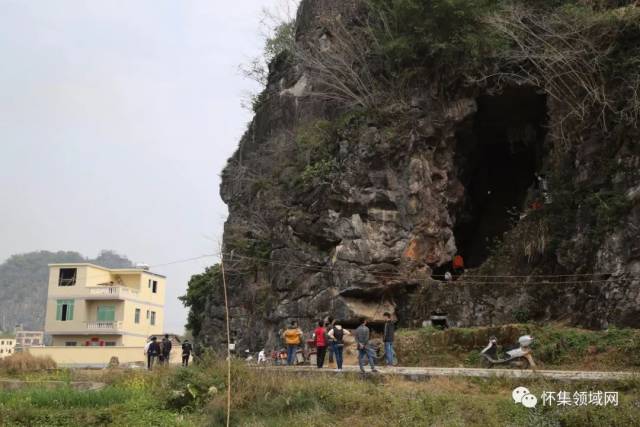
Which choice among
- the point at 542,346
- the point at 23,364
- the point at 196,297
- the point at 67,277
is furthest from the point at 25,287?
the point at 542,346

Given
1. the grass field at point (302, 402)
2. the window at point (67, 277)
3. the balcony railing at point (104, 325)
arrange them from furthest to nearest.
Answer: the window at point (67, 277) → the balcony railing at point (104, 325) → the grass field at point (302, 402)

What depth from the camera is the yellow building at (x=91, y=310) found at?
46.5 meters

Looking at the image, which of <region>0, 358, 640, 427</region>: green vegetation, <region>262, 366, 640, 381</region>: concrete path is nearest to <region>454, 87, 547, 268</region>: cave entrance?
<region>262, 366, 640, 381</region>: concrete path

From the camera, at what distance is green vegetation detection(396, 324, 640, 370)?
1595cm

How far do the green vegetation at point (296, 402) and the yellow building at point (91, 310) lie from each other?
103 ft

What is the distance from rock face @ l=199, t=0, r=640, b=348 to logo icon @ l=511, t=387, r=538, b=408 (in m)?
7.05

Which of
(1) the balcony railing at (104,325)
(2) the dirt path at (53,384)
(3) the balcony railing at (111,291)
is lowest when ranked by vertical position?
(2) the dirt path at (53,384)

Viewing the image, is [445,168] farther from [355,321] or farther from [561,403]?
[561,403]

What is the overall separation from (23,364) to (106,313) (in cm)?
2637

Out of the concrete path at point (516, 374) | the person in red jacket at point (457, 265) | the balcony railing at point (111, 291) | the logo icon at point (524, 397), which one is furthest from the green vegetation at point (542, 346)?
the balcony railing at point (111, 291)

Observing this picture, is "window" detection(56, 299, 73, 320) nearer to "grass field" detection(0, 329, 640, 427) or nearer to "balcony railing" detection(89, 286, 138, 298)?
"balcony railing" detection(89, 286, 138, 298)

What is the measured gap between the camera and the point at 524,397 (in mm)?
11914

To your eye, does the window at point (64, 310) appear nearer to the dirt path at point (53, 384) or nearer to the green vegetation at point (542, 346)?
the dirt path at point (53, 384)

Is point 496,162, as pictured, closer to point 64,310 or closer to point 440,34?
point 440,34
